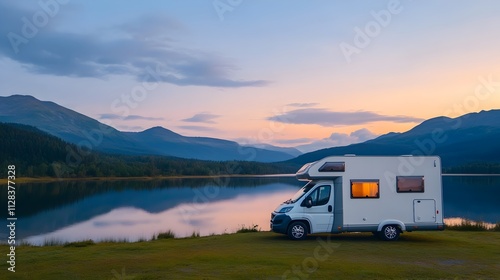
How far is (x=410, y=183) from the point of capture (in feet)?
54.2

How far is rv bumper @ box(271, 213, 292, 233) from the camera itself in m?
16.3

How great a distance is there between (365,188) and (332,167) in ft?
A: 4.24

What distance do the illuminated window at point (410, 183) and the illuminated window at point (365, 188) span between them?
745 millimetres

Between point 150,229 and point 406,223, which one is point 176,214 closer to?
point 150,229

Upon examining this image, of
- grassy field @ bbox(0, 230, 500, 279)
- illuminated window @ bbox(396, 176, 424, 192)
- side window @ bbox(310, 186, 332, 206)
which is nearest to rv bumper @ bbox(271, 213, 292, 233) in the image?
grassy field @ bbox(0, 230, 500, 279)

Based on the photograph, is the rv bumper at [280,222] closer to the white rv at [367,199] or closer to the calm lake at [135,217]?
the white rv at [367,199]

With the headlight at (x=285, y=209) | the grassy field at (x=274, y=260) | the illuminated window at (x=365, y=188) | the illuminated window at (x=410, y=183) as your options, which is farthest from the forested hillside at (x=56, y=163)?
the illuminated window at (x=410, y=183)

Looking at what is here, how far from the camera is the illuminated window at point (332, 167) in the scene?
1638cm

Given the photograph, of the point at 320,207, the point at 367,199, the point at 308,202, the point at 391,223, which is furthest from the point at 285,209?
the point at 391,223

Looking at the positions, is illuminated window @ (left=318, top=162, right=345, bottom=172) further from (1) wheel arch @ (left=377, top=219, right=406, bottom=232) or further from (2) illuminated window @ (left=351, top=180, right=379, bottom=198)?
(1) wheel arch @ (left=377, top=219, right=406, bottom=232)

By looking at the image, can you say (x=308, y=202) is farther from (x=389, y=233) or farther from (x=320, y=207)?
(x=389, y=233)

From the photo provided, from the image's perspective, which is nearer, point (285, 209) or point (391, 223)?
point (391, 223)

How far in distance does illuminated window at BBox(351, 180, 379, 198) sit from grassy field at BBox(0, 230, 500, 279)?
4.93 ft

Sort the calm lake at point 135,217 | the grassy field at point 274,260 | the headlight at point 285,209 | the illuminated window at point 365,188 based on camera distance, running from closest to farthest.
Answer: the grassy field at point 274,260
the illuminated window at point 365,188
the headlight at point 285,209
the calm lake at point 135,217
